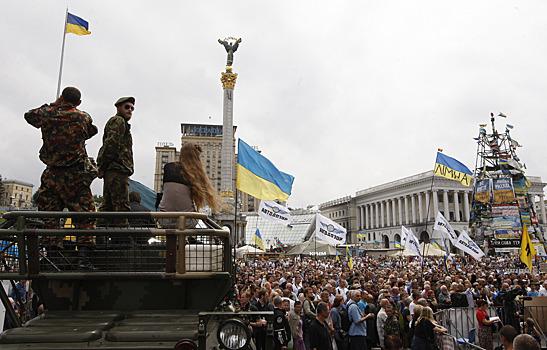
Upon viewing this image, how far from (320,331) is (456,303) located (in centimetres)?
622

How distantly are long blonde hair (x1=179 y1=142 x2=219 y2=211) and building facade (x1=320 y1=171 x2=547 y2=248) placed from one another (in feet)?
232

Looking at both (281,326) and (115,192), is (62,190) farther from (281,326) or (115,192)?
(281,326)

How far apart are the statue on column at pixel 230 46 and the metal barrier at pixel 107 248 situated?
63.1 metres

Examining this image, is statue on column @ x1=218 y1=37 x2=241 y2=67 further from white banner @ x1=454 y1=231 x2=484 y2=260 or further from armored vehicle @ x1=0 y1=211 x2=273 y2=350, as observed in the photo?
armored vehicle @ x1=0 y1=211 x2=273 y2=350

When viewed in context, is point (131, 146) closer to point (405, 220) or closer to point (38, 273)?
point (38, 273)

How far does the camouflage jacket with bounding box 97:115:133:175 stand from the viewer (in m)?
4.14

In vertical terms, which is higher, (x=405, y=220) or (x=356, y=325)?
(x=405, y=220)

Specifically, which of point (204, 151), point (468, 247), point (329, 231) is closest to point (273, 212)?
point (329, 231)

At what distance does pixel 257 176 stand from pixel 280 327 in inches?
304

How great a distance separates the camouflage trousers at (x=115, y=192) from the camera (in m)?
4.13

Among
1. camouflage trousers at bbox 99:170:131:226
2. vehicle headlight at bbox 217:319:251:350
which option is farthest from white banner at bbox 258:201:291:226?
vehicle headlight at bbox 217:319:251:350

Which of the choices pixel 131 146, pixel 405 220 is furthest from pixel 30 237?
pixel 405 220

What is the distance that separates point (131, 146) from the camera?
431cm

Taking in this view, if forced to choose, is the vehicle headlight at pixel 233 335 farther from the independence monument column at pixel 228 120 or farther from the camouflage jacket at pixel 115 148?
the independence monument column at pixel 228 120
